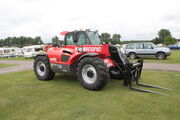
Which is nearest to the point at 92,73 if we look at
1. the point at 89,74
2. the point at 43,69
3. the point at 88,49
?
the point at 89,74

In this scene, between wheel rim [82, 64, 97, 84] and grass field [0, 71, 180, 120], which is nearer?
grass field [0, 71, 180, 120]

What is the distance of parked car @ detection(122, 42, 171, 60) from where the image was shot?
51.8ft

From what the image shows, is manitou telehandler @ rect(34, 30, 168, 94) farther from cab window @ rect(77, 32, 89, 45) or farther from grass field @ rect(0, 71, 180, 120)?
grass field @ rect(0, 71, 180, 120)

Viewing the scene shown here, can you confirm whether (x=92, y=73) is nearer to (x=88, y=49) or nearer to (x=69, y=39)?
(x=88, y=49)

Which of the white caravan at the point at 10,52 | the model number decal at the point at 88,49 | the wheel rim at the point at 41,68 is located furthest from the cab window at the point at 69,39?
the white caravan at the point at 10,52

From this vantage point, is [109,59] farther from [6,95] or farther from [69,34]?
[6,95]

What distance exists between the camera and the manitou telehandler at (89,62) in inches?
195

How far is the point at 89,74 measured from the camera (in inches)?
206

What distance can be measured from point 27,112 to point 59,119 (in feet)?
2.94

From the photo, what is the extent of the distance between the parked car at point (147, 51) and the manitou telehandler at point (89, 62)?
36.4 feet

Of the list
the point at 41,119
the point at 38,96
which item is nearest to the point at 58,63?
the point at 38,96

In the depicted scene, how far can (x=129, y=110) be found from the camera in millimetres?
3609

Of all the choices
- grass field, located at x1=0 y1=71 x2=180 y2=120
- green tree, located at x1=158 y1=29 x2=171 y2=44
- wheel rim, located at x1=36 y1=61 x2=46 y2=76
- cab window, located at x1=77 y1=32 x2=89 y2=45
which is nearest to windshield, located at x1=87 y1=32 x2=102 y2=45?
cab window, located at x1=77 y1=32 x2=89 y2=45

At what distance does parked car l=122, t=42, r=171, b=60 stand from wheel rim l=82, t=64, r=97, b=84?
12.4m
